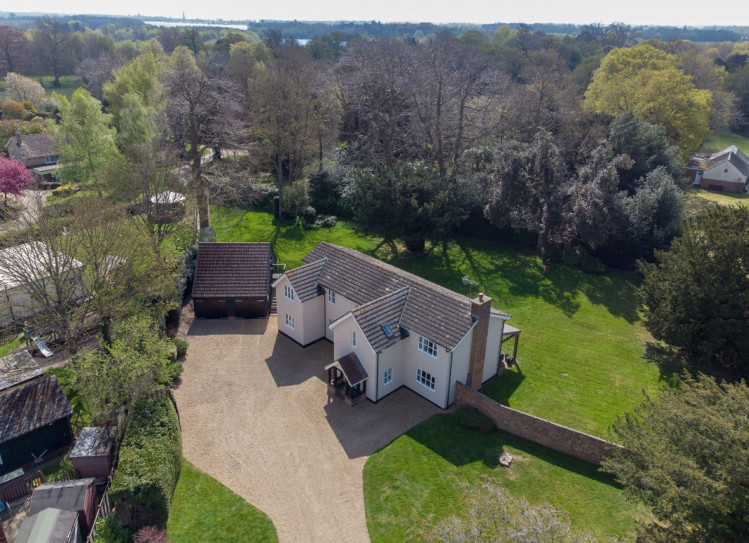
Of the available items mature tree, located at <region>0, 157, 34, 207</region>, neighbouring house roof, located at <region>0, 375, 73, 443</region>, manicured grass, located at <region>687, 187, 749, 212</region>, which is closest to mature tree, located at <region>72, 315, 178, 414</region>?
neighbouring house roof, located at <region>0, 375, 73, 443</region>

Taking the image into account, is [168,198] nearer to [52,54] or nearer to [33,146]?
[33,146]

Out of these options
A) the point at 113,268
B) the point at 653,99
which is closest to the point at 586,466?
the point at 113,268

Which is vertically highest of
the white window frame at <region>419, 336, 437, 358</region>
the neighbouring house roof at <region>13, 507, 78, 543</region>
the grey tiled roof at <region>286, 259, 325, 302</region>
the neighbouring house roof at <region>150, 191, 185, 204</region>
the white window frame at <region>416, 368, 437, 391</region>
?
the neighbouring house roof at <region>150, 191, 185, 204</region>

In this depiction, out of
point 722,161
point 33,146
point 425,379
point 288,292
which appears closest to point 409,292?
point 425,379

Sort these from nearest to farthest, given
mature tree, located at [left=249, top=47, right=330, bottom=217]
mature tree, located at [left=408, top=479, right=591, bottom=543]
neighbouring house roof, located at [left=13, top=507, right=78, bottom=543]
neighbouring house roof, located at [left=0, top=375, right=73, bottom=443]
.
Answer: mature tree, located at [left=408, top=479, right=591, bottom=543], neighbouring house roof, located at [left=13, top=507, right=78, bottom=543], neighbouring house roof, located at [left=0, top=375, right=73, bottom=443], mature tree, located at [left=249, top=47, right=330, bottom=217]

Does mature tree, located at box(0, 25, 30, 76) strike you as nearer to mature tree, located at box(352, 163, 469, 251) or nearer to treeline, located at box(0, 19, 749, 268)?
treeline, located at box(0, 19, 749, 268)

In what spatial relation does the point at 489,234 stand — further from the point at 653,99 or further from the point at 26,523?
the point at 26,523

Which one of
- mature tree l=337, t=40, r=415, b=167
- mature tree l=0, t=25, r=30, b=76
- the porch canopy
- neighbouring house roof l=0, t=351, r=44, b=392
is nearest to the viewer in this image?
neighbouring house roof l=0, t=351, r=44, b=392
